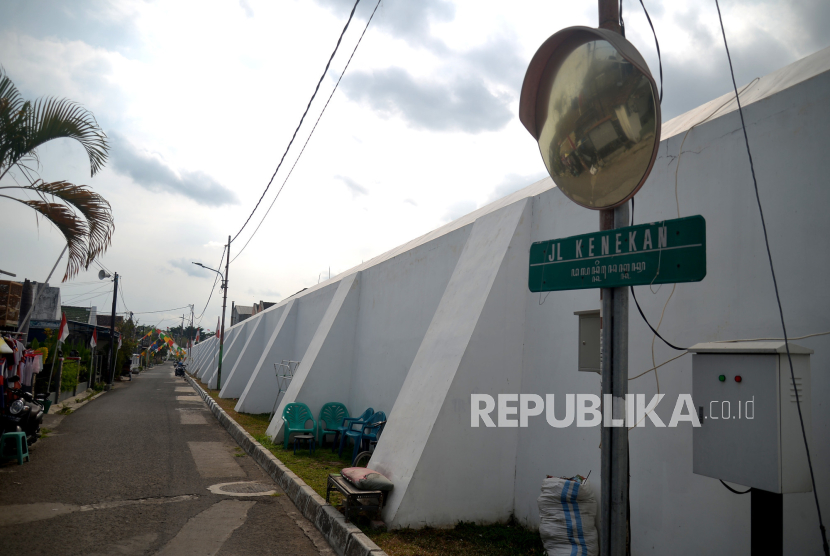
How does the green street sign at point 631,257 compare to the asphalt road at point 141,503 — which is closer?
the green street sign at point 631,257

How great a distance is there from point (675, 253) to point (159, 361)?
102130 mm

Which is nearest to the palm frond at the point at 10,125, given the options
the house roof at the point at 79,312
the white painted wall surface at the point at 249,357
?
the white painted wall surface at the point at 249,357

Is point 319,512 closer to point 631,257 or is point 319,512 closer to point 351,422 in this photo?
point 351,422

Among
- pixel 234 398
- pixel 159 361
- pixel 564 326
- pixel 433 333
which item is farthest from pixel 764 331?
pixel 159 361

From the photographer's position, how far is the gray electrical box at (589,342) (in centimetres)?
404

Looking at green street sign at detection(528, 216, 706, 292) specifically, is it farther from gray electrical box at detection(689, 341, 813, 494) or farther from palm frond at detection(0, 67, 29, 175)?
palm frond at detection(0, 67, 29, 175)

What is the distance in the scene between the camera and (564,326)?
5047 mm

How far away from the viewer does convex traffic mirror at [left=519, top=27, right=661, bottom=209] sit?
2.46m

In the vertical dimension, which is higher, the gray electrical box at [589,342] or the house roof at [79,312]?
the house roof at [79,312]

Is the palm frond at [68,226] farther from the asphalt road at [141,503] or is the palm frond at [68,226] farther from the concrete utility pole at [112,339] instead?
the concrete utility pole at [112,339]

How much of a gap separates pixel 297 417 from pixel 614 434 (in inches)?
344

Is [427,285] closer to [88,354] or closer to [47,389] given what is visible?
[47,389]

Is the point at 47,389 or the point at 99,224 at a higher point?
the point at 99,224

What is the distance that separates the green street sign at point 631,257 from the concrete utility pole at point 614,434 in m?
0.12
